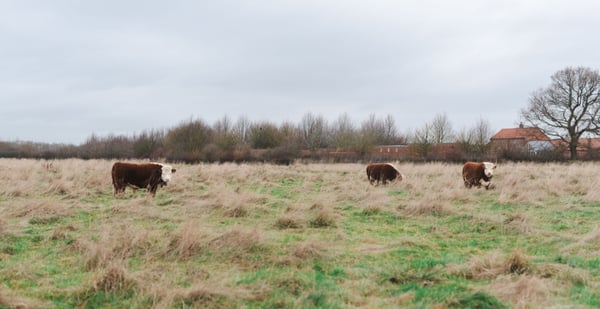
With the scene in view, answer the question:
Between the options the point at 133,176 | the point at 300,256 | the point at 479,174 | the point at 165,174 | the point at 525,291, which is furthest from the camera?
the point at 479,174

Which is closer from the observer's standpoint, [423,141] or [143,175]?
[143,175]

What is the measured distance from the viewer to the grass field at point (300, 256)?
4207mm

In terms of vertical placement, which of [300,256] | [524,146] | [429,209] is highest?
[524,146]

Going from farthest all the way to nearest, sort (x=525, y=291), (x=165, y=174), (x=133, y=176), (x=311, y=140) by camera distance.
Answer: (x=311, y=140)
(x=165, y=174)
(x=133, y=176)
(x=525, y=291)

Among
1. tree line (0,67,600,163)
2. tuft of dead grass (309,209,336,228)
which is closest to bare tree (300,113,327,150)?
tree line (0,67,600,163)

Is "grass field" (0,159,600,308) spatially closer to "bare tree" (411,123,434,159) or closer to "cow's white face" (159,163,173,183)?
"cow's white face" (159,163,173,183)

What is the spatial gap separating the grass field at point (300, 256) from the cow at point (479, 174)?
11.2 feet

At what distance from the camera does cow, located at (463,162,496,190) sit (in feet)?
47.9

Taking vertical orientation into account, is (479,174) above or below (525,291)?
above

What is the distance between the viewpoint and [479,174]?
14.9 metres

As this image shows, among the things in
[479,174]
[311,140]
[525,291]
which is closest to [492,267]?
[525,291]

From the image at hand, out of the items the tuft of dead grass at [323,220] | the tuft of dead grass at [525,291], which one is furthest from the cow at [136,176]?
the tuft of dead grass at [525,291]

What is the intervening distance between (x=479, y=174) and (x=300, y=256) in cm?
1121

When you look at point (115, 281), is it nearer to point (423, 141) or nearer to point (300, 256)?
point (300, 256)
